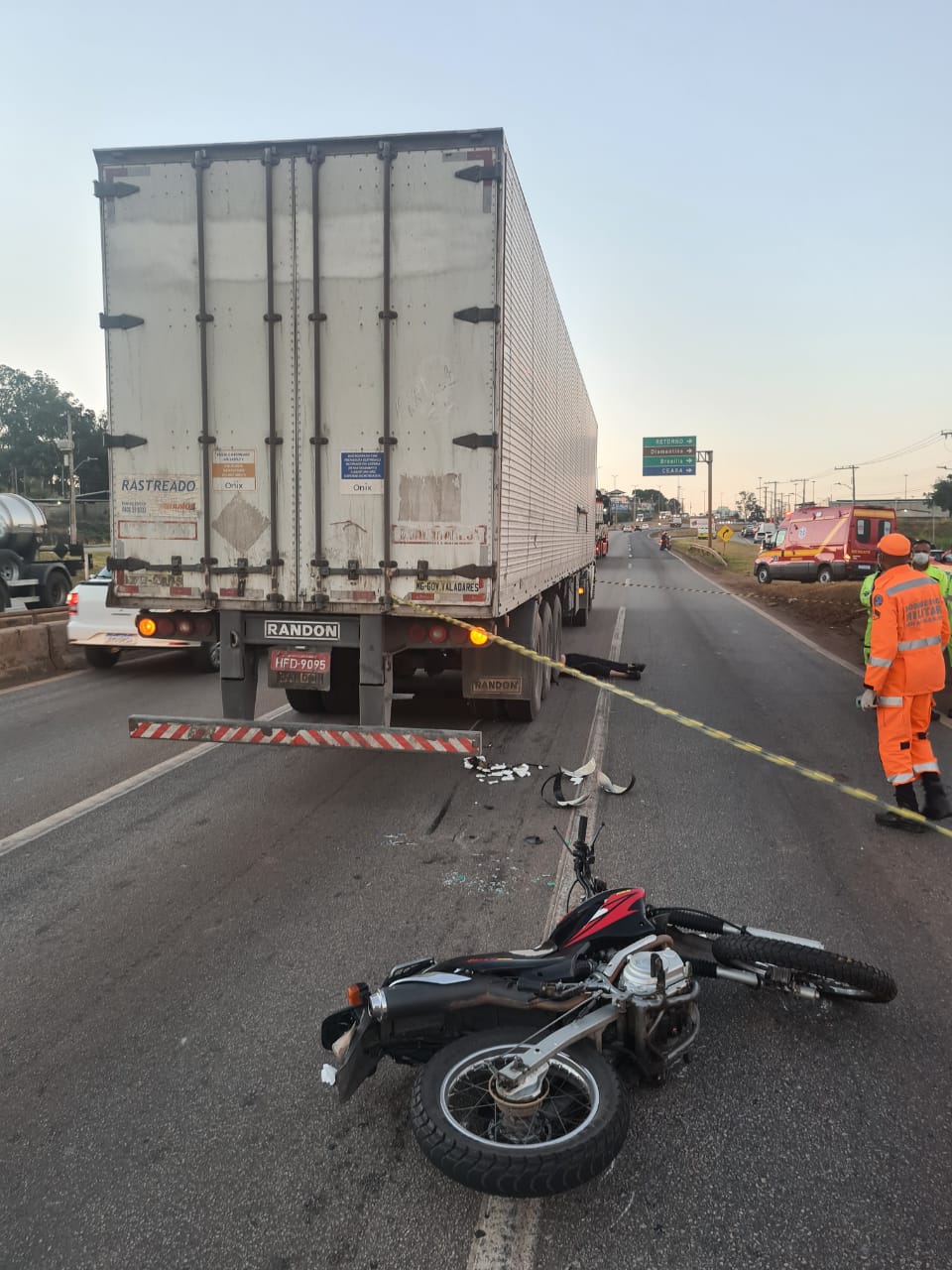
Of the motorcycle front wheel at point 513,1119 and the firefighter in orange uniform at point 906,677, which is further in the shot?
the firefighter in orange uniform at point 906,677

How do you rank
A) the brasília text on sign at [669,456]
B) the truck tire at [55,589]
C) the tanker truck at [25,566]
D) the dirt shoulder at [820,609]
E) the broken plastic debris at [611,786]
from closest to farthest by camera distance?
the broken plastic debris at [611,786] → the dirt shoulder at [820,609] → the tanker truck at [25,566] → the truck tire at [55,589] → the brasília text on sign at [669,456]

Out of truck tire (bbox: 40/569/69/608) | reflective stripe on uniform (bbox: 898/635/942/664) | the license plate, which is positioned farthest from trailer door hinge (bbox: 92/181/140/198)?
truck tire (bbox: 40/569/69/608)

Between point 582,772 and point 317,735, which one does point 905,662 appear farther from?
point 317,735

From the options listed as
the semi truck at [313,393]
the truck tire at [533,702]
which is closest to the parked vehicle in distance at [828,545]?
the truck tire at [533,702]

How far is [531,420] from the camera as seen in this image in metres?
7.17

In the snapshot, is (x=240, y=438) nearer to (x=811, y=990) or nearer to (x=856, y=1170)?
(x=811, y=990)

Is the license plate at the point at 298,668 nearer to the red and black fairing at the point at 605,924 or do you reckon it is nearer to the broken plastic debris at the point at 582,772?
the broken plastic debris at the point at 582,772

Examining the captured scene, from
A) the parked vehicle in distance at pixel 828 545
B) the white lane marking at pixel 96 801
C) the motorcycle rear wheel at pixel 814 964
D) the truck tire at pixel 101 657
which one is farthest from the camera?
the parked vehicle in distance at pixel 828 545

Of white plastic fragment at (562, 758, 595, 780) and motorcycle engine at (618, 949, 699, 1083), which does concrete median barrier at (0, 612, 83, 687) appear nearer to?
white plastic fragment at (562, 758, 595, 780)

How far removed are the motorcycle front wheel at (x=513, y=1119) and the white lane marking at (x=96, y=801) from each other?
361 centimetres

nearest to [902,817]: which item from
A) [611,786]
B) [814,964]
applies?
[611,786]

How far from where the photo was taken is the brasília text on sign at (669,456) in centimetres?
5781

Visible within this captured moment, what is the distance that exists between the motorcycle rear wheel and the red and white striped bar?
2266 millimetres

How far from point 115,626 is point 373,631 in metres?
6.51
